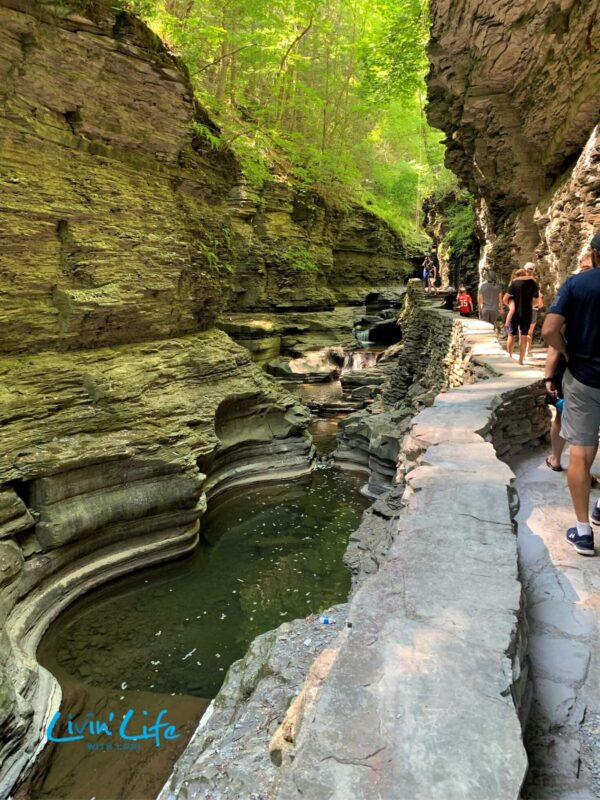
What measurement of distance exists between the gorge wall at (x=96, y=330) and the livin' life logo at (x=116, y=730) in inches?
11.2

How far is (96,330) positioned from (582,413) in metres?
8.05

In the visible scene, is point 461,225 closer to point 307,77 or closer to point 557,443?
point 307,77

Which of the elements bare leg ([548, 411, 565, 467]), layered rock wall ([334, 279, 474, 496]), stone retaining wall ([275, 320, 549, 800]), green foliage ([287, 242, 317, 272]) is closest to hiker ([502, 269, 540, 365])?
layered rock wall ([334, 279, 474, 496])

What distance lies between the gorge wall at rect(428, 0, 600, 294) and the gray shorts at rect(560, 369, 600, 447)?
5.76 metres

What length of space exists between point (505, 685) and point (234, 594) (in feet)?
20.7

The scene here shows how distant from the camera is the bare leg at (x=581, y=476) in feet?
10.2

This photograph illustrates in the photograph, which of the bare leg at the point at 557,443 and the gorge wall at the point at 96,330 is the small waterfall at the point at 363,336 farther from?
the bare leg at the point at 557,443

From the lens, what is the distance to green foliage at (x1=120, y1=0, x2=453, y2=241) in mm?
15516

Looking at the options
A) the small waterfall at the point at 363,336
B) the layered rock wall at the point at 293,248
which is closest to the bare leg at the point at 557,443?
the layered rock wall at the point at 293,248

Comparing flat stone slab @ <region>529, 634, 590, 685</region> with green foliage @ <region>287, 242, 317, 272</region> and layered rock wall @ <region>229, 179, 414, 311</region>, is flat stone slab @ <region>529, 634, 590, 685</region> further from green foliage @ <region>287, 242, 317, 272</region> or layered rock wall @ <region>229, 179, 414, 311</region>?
green foliage @ <region>287, 242, 317, 272</region>

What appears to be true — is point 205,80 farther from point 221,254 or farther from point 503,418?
point 503,418

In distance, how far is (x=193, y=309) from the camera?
11.1m

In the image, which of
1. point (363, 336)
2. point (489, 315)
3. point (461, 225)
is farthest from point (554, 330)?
point (363, 336)

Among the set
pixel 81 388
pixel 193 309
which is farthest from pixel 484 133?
pixel 81 388
